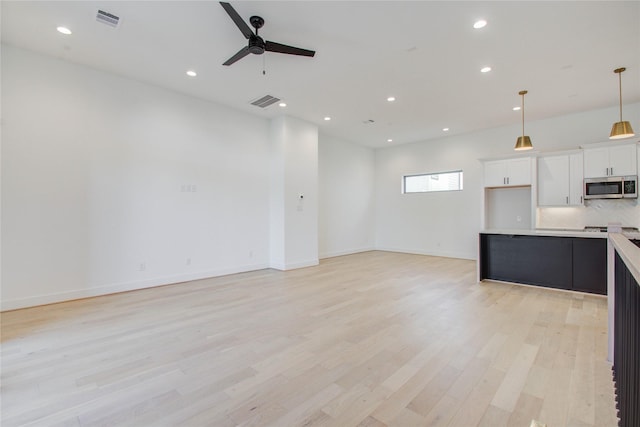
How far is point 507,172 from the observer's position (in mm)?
6398

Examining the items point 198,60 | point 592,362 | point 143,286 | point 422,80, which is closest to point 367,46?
point 422,80

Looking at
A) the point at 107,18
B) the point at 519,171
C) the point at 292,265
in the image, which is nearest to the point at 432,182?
the point at 519,171

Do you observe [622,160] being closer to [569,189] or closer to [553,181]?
[569,189]

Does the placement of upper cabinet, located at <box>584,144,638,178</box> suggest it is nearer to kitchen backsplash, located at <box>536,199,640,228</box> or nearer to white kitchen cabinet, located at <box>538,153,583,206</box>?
white kitchen cabinet, located at <box>538,153,583,206</box>

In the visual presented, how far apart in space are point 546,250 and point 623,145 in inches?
109

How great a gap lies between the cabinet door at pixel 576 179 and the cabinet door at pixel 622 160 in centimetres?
42

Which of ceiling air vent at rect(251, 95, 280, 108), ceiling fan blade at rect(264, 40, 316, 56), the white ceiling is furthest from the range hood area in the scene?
ceiling fan blade at rect(264, 40, 316, 56)

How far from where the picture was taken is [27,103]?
12.1ft

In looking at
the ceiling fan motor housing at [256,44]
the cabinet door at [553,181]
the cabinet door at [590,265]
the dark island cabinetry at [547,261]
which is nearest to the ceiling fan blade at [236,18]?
the ceiling fan motor housing at [256,44]

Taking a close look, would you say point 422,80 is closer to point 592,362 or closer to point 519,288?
point 519,288

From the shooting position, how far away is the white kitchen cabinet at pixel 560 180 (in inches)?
222

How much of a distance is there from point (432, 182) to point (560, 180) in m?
2.90

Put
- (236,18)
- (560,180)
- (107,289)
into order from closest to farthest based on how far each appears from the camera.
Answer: (236,18) → (107,289) → (560,180)

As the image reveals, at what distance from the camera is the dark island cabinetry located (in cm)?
407
